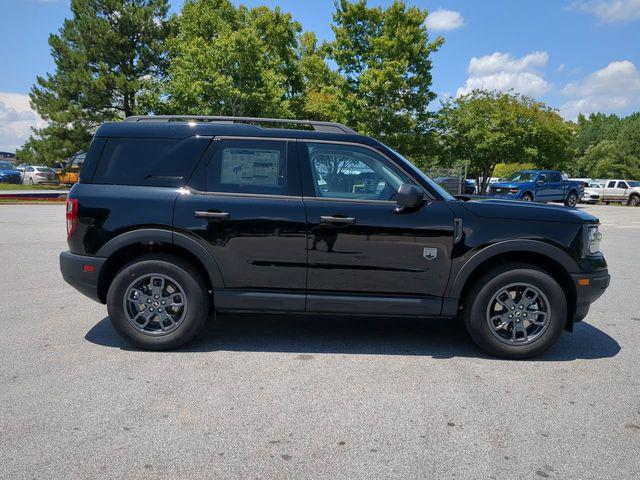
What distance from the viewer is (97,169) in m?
4.27

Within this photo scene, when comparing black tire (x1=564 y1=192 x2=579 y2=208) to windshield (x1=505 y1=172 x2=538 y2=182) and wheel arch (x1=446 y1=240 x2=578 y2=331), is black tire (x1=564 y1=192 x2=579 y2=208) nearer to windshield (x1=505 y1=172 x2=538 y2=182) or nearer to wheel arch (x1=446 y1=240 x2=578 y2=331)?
windshield (x1=505 y1=172 x2=538 y2=182)

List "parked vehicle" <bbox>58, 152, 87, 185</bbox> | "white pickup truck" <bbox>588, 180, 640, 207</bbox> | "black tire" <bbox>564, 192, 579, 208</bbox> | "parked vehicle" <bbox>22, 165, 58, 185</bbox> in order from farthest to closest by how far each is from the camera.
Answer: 1. "parked vehicle" <bbox>22, 165, 58, 185</bbox>
2. "white pickup truck" <bbox>588, 180, 640, 207</bbox>
3. "parked vehicle" <bbox>58, 152, 87, 185</bbox>
4. "black tire" <bbox>564, 192, 579, 208</bbox>

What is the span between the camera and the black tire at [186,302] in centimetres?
416

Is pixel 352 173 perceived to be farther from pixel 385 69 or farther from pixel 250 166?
pixel 385 69

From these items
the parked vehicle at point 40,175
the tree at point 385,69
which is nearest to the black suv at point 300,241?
the tree at point 385,69

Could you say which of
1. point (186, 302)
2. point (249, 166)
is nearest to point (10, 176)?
point (186, 302)

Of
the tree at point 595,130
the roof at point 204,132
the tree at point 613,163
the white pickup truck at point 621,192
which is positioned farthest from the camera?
the tree at point 595,130

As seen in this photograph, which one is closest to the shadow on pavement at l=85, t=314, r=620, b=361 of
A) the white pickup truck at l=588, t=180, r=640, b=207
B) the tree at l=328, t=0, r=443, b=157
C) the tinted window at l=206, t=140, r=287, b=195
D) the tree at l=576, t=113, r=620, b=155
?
the tinted window at l=206, t=140, r=287, b=195

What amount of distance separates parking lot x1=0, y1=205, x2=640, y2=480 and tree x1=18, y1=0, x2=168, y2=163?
96.5 feet

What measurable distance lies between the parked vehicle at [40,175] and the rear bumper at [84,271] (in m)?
37.6

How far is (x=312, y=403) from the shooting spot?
3.31 metres

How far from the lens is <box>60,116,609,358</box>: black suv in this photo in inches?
161

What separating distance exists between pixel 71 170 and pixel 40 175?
4239 mm

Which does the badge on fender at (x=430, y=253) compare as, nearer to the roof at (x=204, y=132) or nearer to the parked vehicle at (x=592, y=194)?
the roof at (x=204, y=132)
